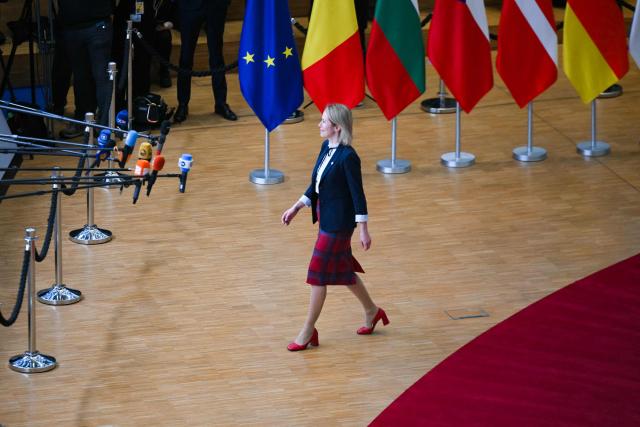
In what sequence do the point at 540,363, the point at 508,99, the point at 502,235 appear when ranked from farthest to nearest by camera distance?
the point at 508,99 < the point at 502,235 < the point at 540,363

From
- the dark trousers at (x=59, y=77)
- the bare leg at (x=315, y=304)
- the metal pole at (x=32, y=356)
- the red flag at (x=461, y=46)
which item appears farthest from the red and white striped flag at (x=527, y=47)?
the metal pole at (x=32, y=356)

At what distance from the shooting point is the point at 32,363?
7.46 meters

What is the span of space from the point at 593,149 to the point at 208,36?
4102 mm

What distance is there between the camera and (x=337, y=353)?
25.3ft

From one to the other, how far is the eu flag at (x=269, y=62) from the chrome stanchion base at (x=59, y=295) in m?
2.78

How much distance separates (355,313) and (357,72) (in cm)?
313

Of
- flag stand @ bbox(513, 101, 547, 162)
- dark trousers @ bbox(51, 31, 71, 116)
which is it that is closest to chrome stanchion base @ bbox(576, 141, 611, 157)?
flag stand @ bbox(513, 101, 547, 162)

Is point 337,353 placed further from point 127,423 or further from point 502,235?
point 502,235

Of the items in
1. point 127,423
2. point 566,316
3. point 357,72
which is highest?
point 357,72

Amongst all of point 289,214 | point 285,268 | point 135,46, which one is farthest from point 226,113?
point 289,214

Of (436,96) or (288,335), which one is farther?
(436,96)

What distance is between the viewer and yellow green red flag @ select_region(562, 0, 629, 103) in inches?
438

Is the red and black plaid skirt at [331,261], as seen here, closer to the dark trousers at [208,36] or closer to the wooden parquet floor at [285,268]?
the wooden parquet floor at [285,268]

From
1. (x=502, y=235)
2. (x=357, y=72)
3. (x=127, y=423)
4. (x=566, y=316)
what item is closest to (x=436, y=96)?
→ (x=357, y=72)
